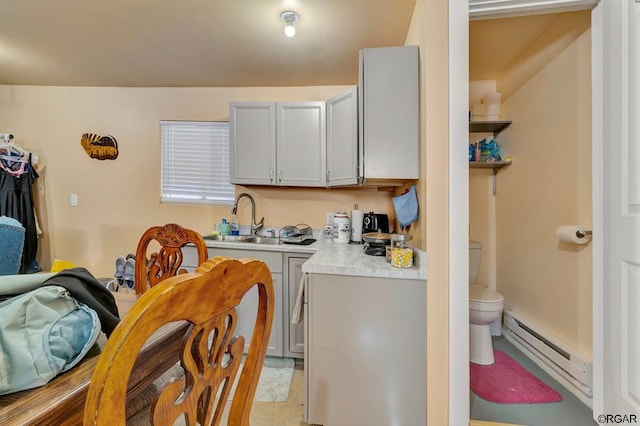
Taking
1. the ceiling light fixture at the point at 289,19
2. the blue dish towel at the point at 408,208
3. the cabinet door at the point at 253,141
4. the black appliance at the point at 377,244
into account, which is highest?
the ceiling light fixture at the point at 289,19

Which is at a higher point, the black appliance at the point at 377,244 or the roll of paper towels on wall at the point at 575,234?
the roll of paper towels on wall at the point at 575,234

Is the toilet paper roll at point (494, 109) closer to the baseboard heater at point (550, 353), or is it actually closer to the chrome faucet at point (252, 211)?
the baseboard heater at point (550, 353)

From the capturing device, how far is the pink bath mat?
1.58m

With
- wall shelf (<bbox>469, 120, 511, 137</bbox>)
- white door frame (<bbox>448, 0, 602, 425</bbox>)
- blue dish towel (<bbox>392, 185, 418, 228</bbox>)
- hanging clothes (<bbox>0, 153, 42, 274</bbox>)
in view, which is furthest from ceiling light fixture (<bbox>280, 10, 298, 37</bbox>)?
hanging clothes (<bbox>0, 153, 42, 274</bbox>)

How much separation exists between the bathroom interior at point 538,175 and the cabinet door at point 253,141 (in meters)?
1.69

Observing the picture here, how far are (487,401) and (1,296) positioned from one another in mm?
2174

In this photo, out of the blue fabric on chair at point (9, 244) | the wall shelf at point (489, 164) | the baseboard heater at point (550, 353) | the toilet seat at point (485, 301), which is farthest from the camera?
the wall shelf at point (489, 164)

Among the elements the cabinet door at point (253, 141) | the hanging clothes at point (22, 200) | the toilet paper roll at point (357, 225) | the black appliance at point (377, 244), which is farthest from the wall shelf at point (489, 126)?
the hanging clothes at point (22, 200)

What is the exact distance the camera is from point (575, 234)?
159 cm

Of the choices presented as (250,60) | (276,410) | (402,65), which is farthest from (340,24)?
(276,410)

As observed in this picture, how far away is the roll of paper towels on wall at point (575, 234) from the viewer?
157 centimetres

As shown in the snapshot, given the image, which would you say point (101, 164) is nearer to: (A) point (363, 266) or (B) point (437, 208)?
(A) point (363, 266)

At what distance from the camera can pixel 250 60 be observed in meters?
2.27

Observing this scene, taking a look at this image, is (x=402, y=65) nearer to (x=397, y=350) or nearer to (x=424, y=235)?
(x=424, y=235)
